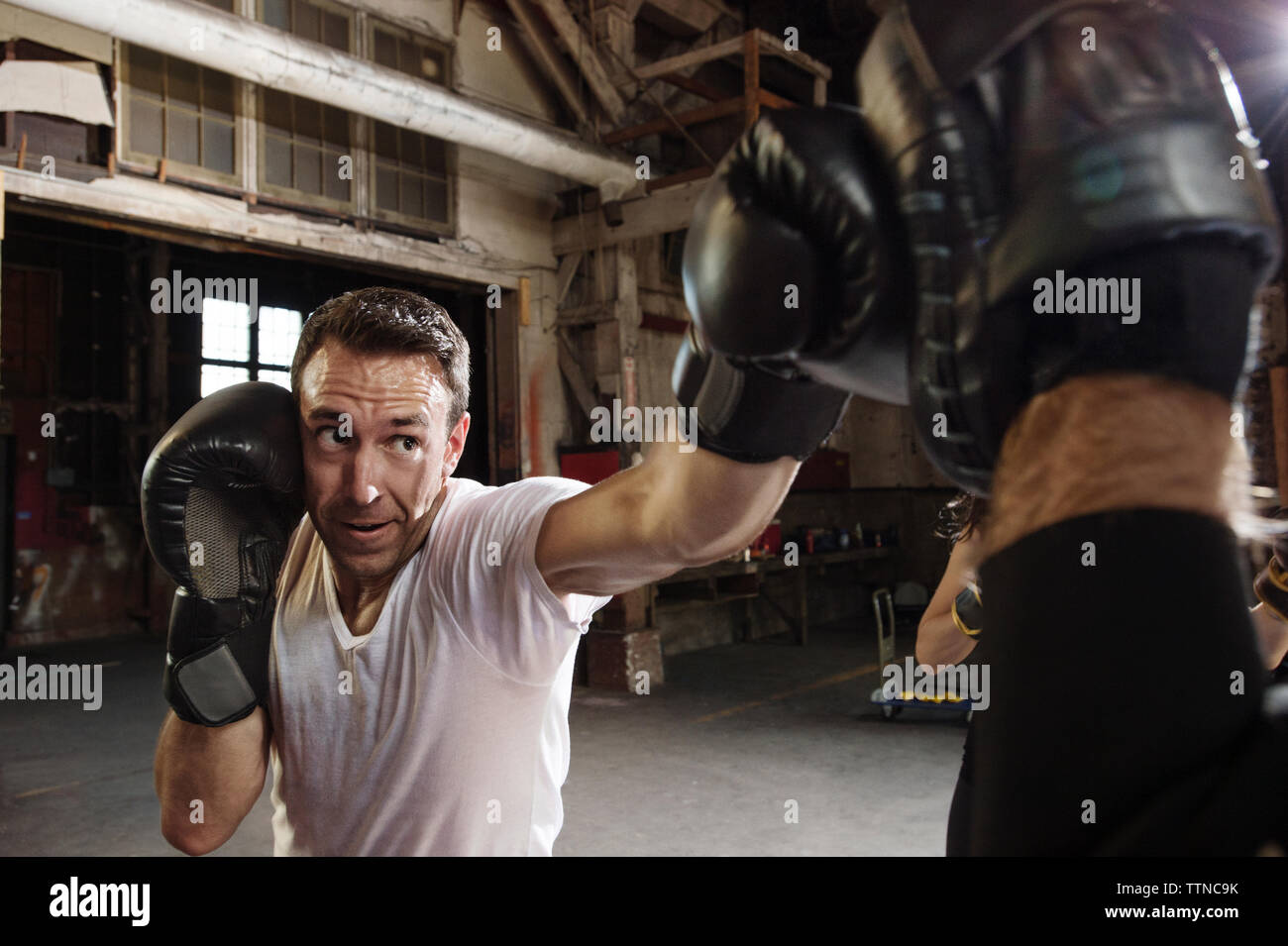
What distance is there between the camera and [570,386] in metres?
8.21

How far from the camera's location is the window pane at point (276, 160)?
6.64m

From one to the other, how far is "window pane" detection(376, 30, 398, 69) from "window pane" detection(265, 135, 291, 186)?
1091 mm

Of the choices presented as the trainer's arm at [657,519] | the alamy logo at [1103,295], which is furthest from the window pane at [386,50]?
the alamy logo at [1103,295]

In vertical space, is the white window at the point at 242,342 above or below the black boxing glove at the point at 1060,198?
above

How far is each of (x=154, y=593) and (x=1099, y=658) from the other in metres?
12.1

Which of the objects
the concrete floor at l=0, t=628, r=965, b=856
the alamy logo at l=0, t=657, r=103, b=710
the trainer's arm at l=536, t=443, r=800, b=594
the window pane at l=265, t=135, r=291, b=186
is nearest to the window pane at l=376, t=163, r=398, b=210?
the window pane at l=265, t=135, r=291, b=186

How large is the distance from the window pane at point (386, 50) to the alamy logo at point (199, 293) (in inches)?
220

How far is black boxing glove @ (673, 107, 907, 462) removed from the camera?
78 centimetres

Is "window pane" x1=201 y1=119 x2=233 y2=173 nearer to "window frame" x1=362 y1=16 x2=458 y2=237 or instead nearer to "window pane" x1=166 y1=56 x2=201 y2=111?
"window pane" x1=166 y1=56 x2=201 y2=111

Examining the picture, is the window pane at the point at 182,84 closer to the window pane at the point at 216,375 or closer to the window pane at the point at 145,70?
the window pane at the point at 145,70

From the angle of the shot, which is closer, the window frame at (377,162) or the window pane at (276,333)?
the window frame at (377,162)
